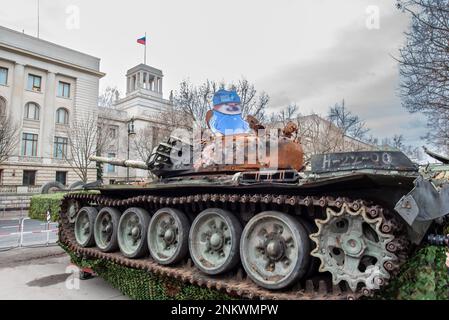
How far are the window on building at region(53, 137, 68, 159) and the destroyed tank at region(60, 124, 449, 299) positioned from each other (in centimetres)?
3409

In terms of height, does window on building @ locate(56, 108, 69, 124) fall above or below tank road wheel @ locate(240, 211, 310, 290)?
above

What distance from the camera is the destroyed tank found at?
11.7ft

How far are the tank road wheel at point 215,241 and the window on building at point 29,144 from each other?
3615 cm

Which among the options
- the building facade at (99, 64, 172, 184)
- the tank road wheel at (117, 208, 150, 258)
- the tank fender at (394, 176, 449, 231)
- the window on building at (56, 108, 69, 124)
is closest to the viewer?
the tank fender at (394, 176, 449, 231)

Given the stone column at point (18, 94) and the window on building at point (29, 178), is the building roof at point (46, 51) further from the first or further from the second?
the window on building at point (29, 178)

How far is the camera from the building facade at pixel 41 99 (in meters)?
34.4

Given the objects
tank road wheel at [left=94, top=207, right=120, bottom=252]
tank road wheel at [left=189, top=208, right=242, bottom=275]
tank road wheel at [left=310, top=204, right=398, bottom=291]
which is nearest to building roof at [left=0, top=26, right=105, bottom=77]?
tank road wheel at [left=94, top=207, right=120, bottom=252]

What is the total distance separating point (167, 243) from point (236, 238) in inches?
58.5

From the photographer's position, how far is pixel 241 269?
16.2 feet

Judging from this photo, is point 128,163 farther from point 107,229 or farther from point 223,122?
point 223,122

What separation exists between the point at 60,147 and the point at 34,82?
7181mm

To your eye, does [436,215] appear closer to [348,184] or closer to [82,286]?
[348,184]

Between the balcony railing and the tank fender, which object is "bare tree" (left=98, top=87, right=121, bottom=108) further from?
the tank fender
